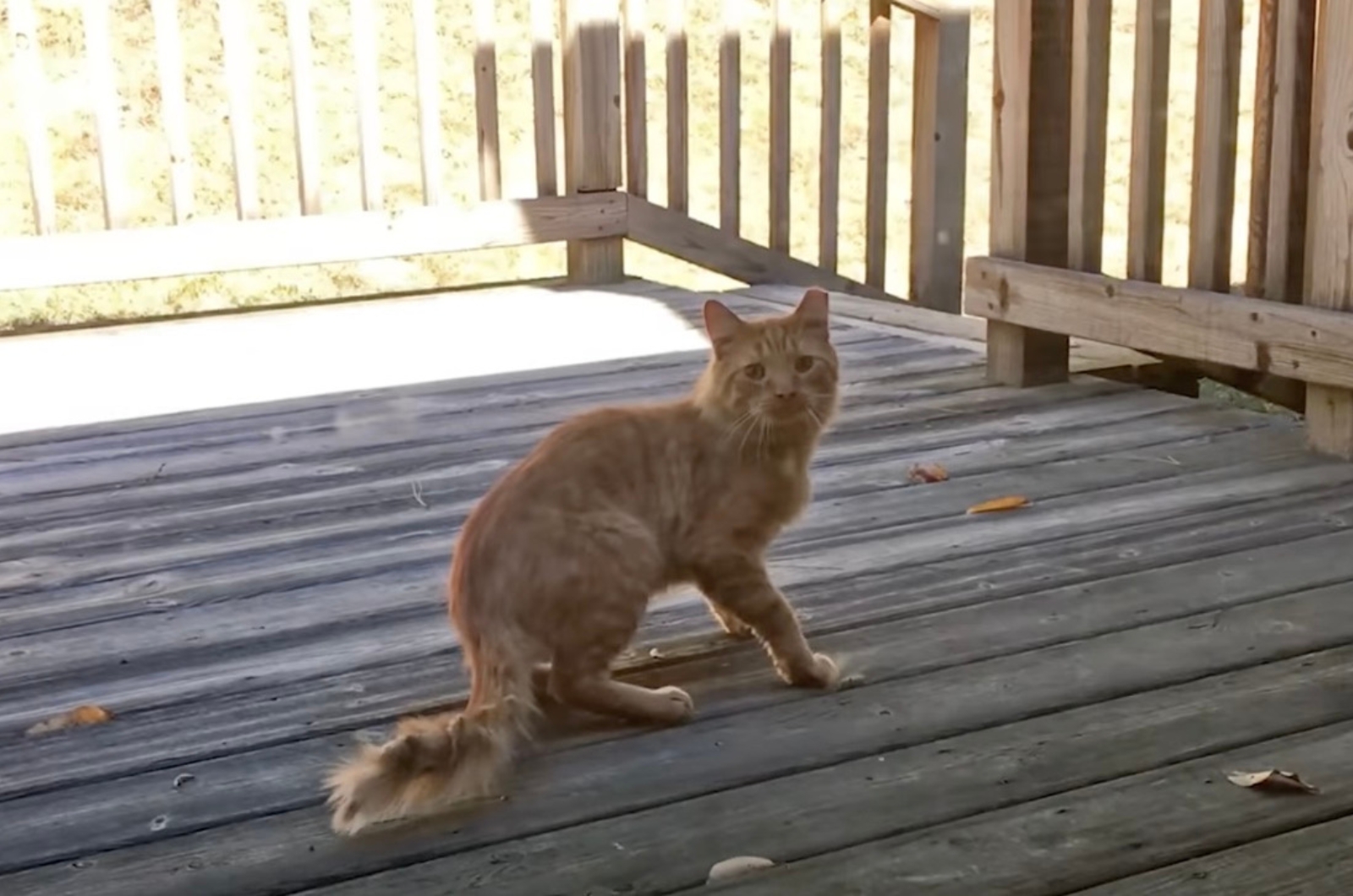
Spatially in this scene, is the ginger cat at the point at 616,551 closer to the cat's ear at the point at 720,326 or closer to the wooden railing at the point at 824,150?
the cat's ear at the point at 720,326

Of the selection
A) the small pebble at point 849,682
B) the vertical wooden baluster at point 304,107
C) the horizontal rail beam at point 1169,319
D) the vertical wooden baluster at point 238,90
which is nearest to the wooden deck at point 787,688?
the small pebble at point 849,682

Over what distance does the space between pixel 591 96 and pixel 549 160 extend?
27 cm

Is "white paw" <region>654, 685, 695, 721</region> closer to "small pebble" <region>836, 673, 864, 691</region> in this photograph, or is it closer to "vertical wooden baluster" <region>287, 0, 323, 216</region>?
"small pebble" <region>836, 673, 864, 691</region>

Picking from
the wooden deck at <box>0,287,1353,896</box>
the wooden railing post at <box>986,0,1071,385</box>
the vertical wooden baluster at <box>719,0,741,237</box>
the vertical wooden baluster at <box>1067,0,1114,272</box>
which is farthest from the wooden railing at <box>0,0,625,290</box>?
the vertical wooden baluster at <box>1067,0,1114,272</box>

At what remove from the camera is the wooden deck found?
6.00ft

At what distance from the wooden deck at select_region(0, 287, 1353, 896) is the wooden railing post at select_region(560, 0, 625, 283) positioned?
224 cm

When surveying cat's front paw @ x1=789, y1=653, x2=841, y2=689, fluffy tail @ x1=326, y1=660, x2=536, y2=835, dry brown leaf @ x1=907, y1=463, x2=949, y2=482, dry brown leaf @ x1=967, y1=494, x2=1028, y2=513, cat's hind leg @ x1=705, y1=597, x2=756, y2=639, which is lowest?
dry brown leaf @ x1=907, y1=463, x2=949, y2=482

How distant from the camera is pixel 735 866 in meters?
1.79

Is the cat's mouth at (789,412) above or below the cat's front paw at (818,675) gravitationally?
above

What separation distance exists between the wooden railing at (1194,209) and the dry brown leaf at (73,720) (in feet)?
8.01

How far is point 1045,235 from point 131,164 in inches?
170

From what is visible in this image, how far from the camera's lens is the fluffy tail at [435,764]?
1872 millimetres

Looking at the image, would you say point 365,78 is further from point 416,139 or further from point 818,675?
point 818,675

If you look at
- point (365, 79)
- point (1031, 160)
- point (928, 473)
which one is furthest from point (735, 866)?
point (365, 79)
